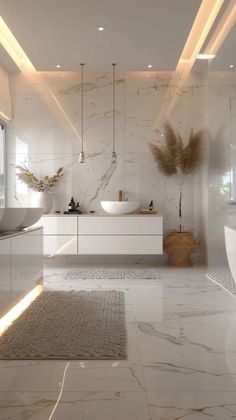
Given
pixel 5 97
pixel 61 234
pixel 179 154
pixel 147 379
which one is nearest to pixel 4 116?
pixel 5 97

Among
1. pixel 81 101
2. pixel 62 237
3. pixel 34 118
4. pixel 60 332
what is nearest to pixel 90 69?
pixel 81 101

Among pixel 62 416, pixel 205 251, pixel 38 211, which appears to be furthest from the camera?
pixel 205 251

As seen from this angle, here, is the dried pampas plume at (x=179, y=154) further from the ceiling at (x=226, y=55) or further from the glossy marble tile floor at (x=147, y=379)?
the glossy marble tile floor at (x=147, y=379)

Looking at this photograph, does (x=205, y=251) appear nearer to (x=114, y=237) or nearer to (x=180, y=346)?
Result: (x=114, y=237)

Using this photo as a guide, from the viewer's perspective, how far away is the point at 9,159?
21.3 feet

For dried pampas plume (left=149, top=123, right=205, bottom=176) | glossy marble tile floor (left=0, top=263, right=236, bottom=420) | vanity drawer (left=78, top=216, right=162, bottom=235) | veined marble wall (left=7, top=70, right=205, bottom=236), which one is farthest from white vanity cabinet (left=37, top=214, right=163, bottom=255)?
glossy marble tile floor (left=0, top=263, right=236, bottom=420)

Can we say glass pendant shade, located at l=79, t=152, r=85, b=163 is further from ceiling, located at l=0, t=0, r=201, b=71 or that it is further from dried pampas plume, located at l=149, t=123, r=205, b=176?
ceiling, located at l=0, t=0, r=201, b=71

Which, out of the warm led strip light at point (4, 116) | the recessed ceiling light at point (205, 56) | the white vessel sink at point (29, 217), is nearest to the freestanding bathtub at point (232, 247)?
the white vessel sink at point (29, 217)

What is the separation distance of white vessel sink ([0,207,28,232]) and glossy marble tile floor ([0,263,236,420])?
1.09 metres

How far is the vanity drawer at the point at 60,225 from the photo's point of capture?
589cm

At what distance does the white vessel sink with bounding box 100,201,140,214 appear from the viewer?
6.02 meters

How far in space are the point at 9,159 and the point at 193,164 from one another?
250 cm

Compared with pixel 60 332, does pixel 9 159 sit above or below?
above

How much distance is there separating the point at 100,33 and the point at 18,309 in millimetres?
3028
